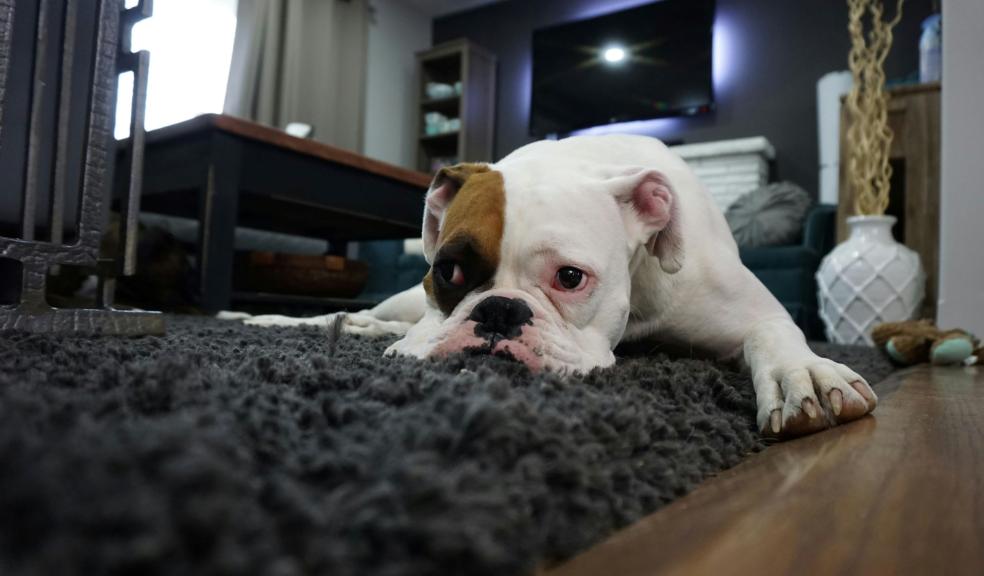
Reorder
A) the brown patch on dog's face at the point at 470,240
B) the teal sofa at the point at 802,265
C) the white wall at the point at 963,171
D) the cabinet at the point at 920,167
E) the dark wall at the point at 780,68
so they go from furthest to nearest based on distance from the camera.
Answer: the dark wall at the point at 780,68 → the teal sofa at the point at 802,265 → the cabinet at the point at 920,167 → the white wall at the point at 963,171 → the brown patch on dog's face at the point at 470,240

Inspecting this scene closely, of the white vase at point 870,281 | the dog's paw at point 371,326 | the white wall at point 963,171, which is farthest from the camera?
the white vase at point 870,281

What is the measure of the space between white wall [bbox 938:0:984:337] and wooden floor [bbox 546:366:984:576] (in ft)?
6.65

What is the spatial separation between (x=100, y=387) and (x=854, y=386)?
29.0 inches

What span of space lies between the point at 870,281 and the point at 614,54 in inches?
114

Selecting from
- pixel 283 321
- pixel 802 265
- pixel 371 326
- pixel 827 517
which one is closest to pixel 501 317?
pixel 827 517

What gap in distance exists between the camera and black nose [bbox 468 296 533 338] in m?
0.76

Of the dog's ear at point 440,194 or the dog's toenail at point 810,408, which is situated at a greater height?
the dog's ear at point 440,194

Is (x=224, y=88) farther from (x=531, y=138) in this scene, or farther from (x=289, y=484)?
(x=289, y=484)

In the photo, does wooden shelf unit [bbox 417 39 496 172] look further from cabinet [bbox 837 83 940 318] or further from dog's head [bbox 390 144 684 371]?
dog's head [bbox 390 144 684 371]

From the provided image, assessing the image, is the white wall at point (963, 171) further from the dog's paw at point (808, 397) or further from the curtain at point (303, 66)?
the curtain at point (303, 66)

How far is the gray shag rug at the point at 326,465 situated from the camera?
237 millimetres

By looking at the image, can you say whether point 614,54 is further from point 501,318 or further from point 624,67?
point 501,318

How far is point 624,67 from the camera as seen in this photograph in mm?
4816

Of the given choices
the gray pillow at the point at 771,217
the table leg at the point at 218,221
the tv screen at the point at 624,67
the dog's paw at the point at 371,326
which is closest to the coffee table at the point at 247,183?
the table leg at the point at 218,221
